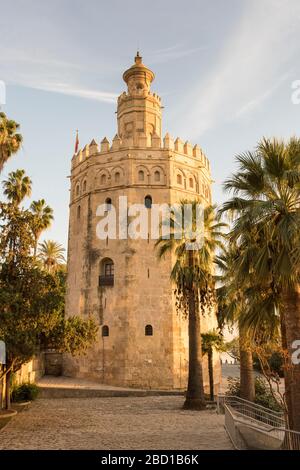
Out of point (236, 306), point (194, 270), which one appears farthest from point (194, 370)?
point (236, 306)

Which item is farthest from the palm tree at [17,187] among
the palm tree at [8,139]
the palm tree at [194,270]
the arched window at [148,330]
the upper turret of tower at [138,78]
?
the upper turret of tower at [138,78]

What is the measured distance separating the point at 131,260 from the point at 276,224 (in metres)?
19.5

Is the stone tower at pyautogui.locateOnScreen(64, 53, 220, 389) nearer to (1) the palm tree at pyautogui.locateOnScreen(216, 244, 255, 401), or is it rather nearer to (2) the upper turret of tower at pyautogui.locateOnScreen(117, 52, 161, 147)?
(2) the upper turret of tower at pyautogui.locateOnScreen(117, 52, 161, 147)

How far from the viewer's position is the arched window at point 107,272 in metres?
29.8

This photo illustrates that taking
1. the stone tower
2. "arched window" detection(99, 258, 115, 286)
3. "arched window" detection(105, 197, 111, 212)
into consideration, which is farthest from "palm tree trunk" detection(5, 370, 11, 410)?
"arched window" detection(105, 197, 111, 212)

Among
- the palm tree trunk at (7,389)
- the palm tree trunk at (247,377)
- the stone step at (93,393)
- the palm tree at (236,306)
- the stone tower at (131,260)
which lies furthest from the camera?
the stone tower at (131,260)

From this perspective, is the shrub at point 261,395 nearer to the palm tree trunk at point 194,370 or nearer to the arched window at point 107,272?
the palm tree trunk at point 194,370

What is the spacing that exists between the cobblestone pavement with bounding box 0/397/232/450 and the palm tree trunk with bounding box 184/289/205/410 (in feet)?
2.48

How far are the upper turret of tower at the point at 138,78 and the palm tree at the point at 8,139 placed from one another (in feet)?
62.7

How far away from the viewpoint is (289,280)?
32.4 ft

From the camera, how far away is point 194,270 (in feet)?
68.7

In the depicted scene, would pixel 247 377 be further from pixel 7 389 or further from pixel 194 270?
pixel 7 389

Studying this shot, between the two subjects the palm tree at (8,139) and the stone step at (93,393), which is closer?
the palm tree at (8,139)
